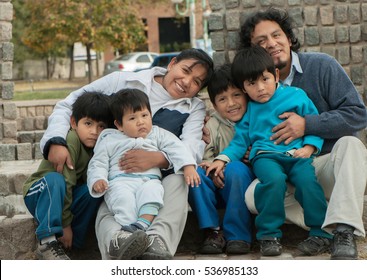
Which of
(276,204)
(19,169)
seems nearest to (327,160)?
A: (276,204)

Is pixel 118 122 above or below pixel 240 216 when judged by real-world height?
above

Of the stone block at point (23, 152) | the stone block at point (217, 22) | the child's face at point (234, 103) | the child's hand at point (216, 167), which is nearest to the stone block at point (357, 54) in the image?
the stone block at point (217, 22)

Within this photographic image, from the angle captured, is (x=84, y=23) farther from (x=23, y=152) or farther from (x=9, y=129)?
(x=23, y=152)

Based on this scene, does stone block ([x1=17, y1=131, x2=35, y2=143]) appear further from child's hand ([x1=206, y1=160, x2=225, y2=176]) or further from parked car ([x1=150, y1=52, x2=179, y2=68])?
parked car ([x1=150, y1=52, x2=179, y2=68])

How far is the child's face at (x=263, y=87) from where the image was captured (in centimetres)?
454

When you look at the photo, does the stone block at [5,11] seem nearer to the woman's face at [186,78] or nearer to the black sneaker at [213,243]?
the woman's face at [186,78]

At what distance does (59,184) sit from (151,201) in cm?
56

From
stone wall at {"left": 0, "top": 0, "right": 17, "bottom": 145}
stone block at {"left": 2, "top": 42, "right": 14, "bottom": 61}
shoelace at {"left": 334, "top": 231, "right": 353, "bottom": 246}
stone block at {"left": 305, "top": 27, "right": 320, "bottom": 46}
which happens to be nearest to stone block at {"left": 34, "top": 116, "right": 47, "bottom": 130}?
stone wall at {"left": 0, "top": 0, "right": 17, "bottom": 145}

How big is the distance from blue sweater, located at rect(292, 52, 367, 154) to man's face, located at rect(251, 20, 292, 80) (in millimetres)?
95

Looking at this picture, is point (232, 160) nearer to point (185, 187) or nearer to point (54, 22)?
point (185, 187)

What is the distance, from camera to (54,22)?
82.1 feet

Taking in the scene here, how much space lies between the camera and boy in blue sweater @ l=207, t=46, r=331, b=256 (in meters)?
4.21

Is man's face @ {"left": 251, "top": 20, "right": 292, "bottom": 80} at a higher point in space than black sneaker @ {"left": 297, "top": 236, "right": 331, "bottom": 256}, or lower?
higher

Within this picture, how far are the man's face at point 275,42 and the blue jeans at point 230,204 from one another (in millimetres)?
795
